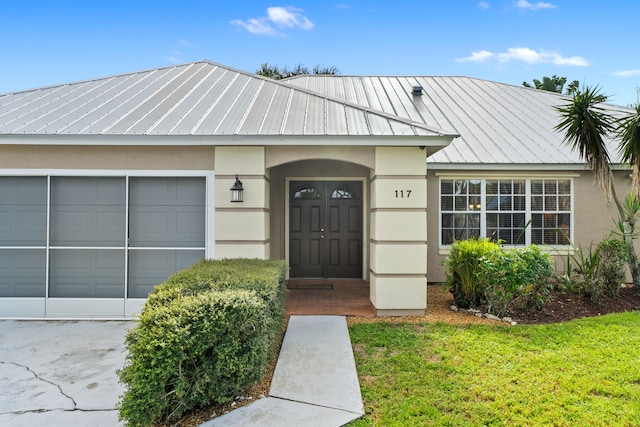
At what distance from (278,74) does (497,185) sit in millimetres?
19713

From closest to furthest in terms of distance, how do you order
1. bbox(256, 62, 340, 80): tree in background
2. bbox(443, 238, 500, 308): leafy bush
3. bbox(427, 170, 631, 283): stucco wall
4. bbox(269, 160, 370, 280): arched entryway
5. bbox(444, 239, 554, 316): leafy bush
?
bbox(444, 239, 554, 316): leafy bush
bbox(443, 238, 500, 308): leafy bush
bbox(427, 170, 631, 283): stucco wall
bbox(269, 160, 370, 280): arched entryway
bbox(256, 62, 340, 80): tree in background

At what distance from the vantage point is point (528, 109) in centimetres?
1141

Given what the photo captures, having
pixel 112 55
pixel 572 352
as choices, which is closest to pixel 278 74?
pixel 112 55

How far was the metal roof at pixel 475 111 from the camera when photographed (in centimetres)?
884

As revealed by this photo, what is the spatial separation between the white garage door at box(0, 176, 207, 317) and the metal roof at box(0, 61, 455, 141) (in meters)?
0.90

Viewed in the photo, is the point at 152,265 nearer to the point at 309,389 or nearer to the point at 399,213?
the point at 309,389

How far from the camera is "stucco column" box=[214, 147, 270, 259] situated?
20.8 feet

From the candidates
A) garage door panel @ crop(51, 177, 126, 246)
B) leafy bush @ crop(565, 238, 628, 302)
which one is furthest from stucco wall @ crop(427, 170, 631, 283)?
garage door panel @ crop(51, 177, 126, 246)

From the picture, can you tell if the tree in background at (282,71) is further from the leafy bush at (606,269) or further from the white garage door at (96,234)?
the leafy bush at (606,269)

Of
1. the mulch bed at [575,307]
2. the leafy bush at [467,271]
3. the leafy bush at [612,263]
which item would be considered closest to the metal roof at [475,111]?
the leafy bush at [612,263]

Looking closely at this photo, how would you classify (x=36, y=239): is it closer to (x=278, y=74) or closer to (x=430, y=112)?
(x=430, y=112)

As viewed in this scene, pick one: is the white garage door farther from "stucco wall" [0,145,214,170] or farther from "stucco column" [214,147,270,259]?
"stucco column" [214,147,270,259]

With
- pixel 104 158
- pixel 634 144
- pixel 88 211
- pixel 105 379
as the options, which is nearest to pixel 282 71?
pixel 104 158

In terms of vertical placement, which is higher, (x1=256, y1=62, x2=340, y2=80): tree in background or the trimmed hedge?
(x1=256, y1=62, x2=340, y2=80): tree in background
